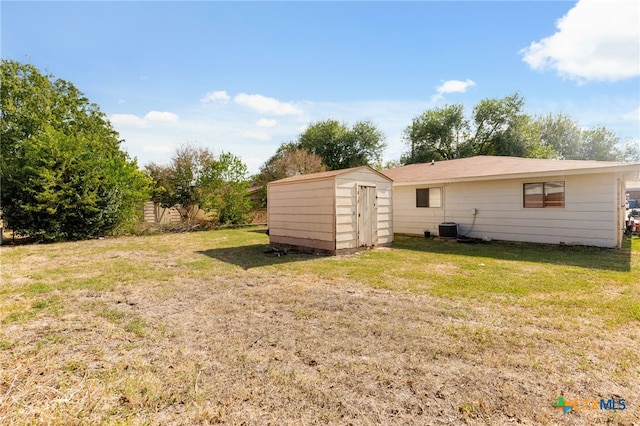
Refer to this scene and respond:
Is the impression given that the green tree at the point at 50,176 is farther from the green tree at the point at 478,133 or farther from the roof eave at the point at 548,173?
the green tree at the point at 478,133

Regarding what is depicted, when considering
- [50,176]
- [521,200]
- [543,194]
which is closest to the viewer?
[543,194]

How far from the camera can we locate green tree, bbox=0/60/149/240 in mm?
10383

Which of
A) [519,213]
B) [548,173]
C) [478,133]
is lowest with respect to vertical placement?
[519,213]

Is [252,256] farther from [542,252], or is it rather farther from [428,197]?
[542,252]

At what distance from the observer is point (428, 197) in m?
11.3

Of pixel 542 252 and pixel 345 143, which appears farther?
pixel 345 143

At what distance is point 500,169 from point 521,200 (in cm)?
121

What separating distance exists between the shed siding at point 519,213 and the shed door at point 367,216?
12.0ft

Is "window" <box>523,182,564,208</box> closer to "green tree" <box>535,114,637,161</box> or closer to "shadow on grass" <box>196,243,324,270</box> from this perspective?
"shadow on grass" <box>196,243,324,270</box>

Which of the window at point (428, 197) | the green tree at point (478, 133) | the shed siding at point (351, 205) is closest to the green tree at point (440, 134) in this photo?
the green tree at point (478, 133)

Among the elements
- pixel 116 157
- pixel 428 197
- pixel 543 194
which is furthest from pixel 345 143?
pixel 543 194

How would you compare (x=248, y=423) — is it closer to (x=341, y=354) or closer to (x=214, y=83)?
(x=341, y=354)

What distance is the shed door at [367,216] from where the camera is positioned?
8172 millimetres

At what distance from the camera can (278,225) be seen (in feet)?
30.9
